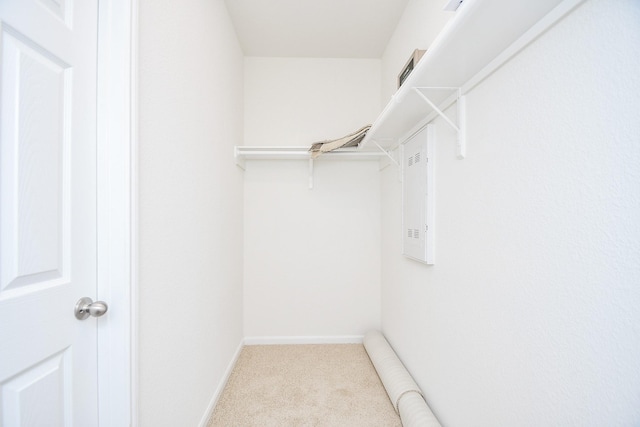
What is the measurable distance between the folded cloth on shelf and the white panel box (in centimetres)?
33

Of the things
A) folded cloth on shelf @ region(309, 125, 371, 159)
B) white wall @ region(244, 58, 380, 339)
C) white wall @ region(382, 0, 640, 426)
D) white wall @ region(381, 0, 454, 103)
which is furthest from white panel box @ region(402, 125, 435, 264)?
white wall @ region(244, 58, 380, 339)

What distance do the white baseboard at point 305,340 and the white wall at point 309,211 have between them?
0.04 metres

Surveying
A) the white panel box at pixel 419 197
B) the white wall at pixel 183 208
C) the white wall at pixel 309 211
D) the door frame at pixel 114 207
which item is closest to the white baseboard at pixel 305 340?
the white wall at pixel 309 211

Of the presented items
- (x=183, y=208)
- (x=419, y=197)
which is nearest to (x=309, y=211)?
(x=419, y=197)

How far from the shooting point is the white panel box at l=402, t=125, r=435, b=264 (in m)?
1.42

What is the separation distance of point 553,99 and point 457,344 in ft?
3.47

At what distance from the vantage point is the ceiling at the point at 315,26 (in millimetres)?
1896

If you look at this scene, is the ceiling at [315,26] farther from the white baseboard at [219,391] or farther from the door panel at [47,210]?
the white baseboard at [219,391]

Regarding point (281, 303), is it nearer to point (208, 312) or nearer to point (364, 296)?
point (364, 296)

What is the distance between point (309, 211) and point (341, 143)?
0.82m

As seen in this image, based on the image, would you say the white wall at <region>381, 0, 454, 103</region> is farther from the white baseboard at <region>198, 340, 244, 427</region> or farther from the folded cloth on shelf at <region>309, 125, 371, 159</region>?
the white baseboard at <region>198, 340, 244, 427</region>

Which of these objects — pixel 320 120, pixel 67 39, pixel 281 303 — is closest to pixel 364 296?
pixel 281 303

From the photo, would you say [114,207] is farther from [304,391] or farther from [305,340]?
[305,340]

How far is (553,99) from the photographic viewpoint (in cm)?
75
